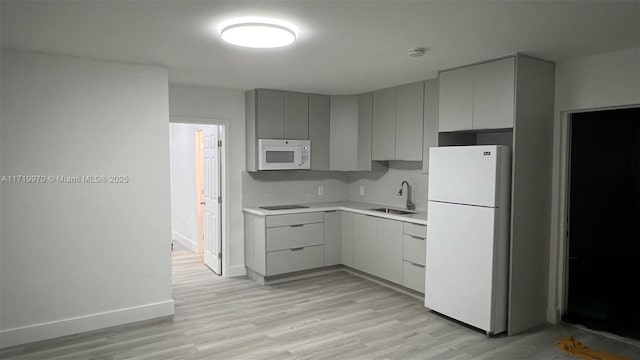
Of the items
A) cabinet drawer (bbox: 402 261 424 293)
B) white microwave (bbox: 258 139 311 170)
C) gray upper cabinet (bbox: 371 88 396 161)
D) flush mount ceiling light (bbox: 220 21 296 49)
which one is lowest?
cabinet drawer (bbox: 402 261 424 293)

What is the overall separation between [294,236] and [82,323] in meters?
2.34

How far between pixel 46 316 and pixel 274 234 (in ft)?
7.62

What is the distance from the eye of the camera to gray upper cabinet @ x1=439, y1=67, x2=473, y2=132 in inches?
148

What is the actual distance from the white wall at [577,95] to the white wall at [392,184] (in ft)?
5.15

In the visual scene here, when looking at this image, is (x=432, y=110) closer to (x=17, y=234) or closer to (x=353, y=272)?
(x=353, y=272)

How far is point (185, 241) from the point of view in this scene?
7.25m

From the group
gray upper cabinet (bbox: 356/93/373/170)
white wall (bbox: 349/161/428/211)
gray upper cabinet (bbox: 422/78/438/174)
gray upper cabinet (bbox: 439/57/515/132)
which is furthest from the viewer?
gray upper cabinet (bbox: 356/93/373/170)

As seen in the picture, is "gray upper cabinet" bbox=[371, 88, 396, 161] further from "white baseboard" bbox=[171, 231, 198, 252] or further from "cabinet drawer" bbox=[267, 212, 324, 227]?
"white baseboard" bbox=[171, 231, 198, 252]

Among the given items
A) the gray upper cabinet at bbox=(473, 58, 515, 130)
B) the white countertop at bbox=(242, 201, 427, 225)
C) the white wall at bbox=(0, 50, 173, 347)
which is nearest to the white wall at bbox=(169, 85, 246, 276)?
the white countertop at bbox=(242, 201, 427, 225)

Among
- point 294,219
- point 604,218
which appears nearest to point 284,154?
point 294,219

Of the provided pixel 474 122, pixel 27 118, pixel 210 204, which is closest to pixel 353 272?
pixel 210 204

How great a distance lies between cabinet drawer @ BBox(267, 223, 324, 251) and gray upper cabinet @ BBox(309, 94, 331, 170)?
0.84 meters

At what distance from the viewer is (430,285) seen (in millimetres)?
3994

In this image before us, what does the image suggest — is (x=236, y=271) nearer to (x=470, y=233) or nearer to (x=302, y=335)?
(x=302, y=335)
